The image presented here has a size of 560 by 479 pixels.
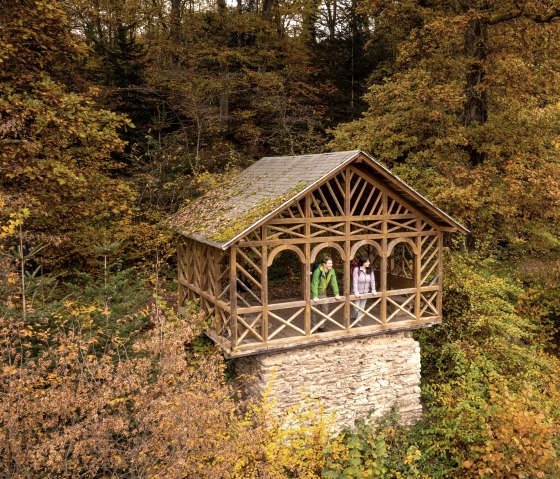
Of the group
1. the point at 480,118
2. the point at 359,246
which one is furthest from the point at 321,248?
the point at 480,118

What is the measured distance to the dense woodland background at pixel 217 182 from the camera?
272 inches

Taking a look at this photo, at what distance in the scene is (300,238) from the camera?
31.1ft

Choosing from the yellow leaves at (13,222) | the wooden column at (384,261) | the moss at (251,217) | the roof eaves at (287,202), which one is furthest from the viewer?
the wooden column at (384,261)

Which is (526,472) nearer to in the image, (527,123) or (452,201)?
(452,201)

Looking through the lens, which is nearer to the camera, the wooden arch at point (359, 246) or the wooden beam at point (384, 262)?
the wooden arch at point (359, 246)

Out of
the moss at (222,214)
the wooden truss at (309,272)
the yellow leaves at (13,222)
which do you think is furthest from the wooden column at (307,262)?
the yellow leaves at (13,222)

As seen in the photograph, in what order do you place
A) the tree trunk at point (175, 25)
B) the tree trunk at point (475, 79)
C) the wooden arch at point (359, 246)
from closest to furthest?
the wooden arch at point (359, 246)
the tree trunk at point (475, 79)
the tree trunk at point (175, 25)

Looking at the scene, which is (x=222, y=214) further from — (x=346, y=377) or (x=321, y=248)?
(x=346, y=377)

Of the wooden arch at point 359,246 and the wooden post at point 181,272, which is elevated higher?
the wooden arch at point 359,246

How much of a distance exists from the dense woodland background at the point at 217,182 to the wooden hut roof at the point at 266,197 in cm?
168

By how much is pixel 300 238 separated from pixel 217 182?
5.86 m

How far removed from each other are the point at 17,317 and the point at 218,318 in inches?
149

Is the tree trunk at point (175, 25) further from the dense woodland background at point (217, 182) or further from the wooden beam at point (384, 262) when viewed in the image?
the wooden beam at point (384, 262)

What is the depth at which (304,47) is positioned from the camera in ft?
79.0
